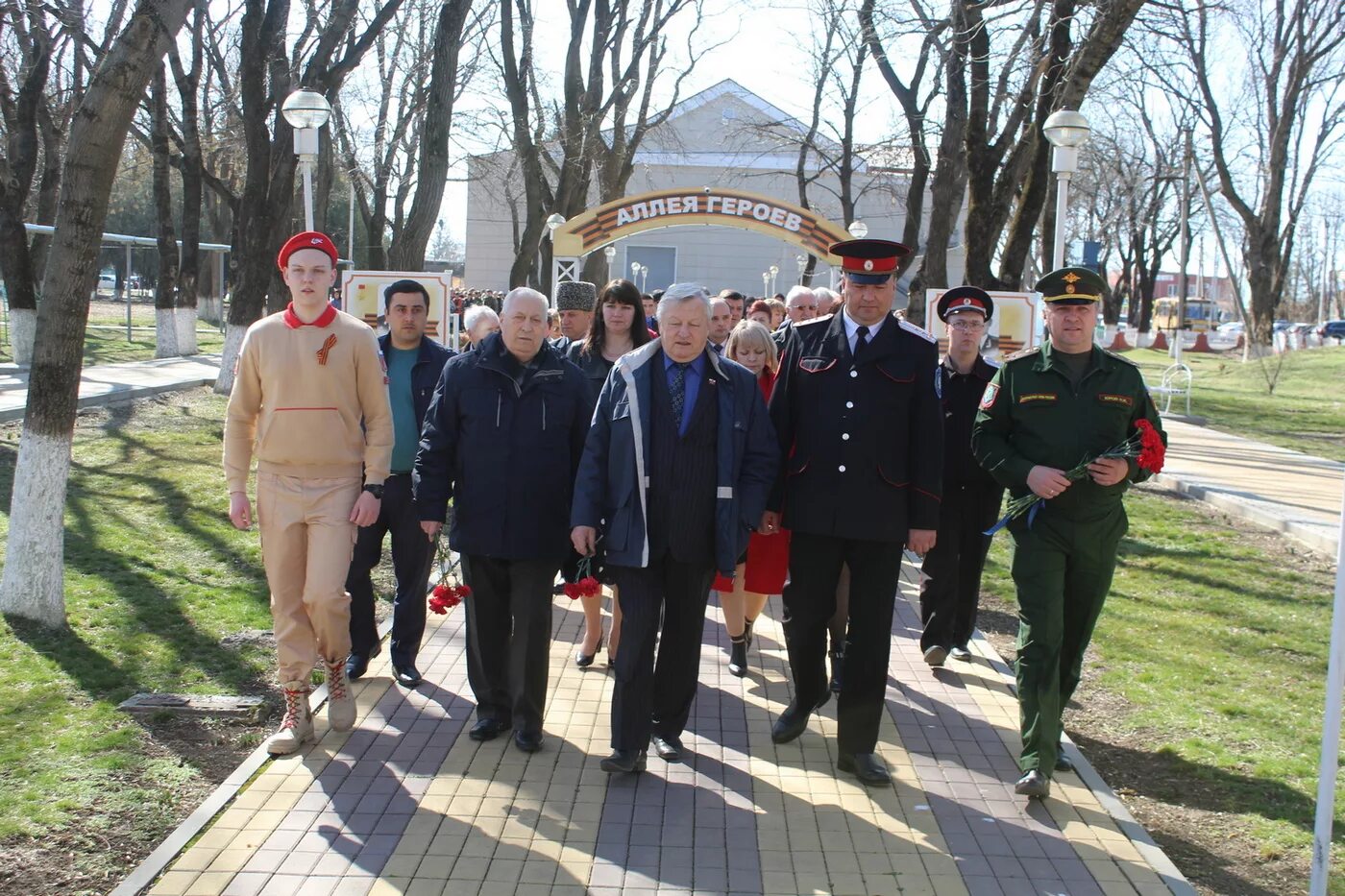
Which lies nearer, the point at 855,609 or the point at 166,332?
the point at 855,609

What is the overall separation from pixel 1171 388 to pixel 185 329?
801 inches

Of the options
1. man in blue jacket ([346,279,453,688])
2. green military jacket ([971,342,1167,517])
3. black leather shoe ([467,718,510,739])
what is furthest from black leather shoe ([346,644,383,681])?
green military jacket ([971,342,1167,517])

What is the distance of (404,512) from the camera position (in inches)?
234

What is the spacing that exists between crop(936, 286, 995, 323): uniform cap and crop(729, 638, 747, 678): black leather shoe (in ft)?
6.61

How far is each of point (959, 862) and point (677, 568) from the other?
1525mm

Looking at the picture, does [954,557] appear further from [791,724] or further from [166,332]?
[166,332]

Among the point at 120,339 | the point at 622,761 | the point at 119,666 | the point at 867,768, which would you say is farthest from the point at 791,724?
the point at 120,339

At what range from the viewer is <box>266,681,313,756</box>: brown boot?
4961 mm

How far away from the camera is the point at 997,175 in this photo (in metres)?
14.5

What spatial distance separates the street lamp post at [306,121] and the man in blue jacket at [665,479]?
8.81m

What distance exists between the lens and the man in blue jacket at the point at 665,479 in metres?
4.71

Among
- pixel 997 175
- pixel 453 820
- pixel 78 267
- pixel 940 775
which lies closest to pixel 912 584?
pixel 940 775

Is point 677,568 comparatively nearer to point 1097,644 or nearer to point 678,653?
point 678,653

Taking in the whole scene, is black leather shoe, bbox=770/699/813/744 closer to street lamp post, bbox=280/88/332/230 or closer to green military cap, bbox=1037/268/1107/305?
green military cap, bbox=1037/268/1107/305
